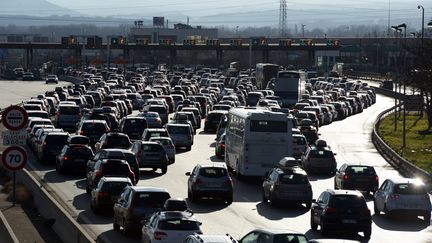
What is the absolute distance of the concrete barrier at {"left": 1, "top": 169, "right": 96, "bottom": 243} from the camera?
24108 millimetres

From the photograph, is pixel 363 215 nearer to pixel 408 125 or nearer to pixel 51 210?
pixel 51 210

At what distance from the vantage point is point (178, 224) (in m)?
23.4

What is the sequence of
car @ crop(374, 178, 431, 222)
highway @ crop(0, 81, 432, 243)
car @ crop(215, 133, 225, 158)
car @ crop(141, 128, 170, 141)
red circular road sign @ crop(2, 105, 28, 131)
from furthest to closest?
car @ crop(215, 133, 225, 158), car @ crop(141, 128, 170, 141), car @ crop(374, 178, 431, 222), highway @ crop(0, 81, 432, 243), red circular road sign @ crop(2, 105, 28, 131)

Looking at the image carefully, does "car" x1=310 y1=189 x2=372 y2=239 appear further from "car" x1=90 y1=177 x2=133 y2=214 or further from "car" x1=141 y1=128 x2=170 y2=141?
"car" x1=141 y1=128 x2=170 y2=141

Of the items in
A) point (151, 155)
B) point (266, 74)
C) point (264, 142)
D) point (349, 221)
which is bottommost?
point (266, 74)

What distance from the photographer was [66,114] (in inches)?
2506

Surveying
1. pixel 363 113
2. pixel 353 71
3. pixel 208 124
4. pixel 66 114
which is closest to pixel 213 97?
pixel 363 113

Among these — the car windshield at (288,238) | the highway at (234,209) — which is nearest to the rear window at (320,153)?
the highway at (234,209)

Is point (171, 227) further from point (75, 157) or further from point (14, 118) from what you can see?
point (75, 157)

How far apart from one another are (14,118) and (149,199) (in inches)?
151

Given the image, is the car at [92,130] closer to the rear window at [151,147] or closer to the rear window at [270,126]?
the rear window at [151,147]

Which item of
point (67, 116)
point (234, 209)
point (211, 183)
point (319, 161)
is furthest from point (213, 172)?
point (67, 116)

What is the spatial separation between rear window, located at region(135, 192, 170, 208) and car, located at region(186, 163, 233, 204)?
26.4 ft

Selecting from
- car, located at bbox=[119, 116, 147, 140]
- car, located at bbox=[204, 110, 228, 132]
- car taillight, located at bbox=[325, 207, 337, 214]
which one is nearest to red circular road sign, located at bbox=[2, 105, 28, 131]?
car taillight, located at bbox=[325, 207, 337, 214]
